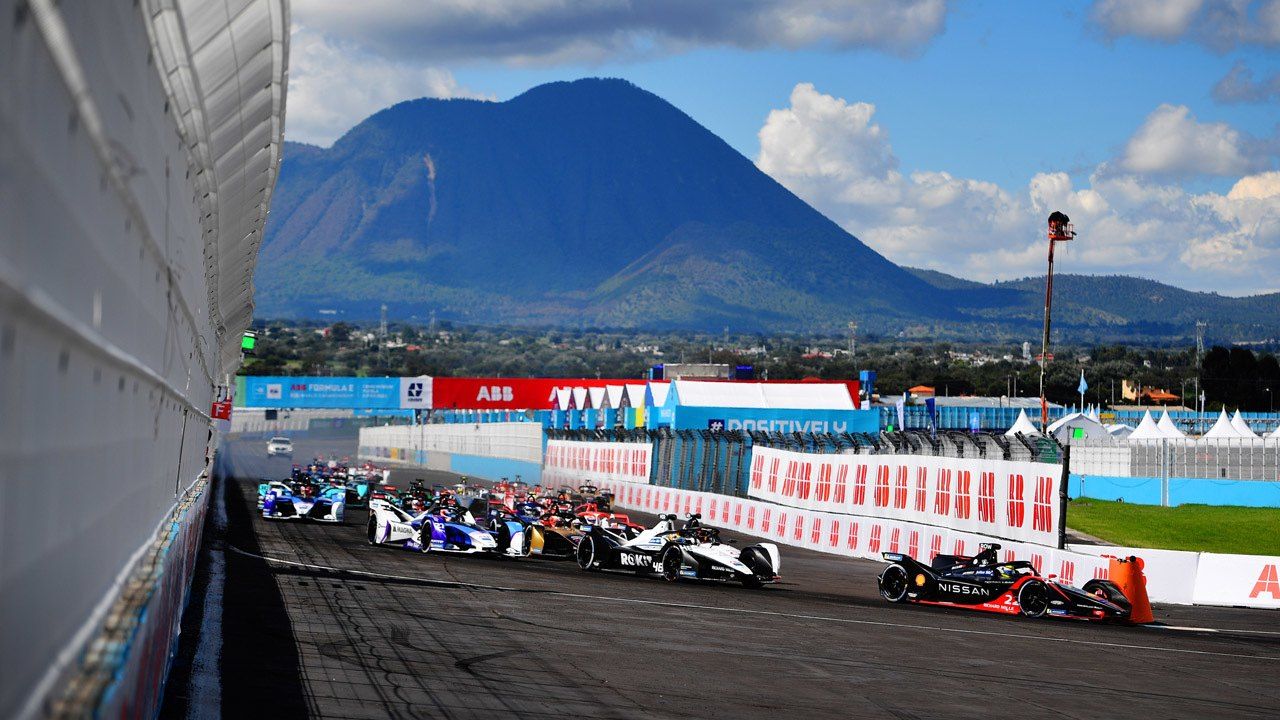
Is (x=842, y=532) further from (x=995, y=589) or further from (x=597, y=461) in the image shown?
(x=597, y=461)

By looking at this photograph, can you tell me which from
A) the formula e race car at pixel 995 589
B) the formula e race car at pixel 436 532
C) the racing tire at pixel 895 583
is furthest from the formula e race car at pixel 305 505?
the racing tire at pixel 895 583

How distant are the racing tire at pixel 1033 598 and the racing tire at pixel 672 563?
5.28m

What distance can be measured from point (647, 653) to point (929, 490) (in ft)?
57.1

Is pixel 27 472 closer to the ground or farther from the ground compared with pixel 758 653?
farther from the ground

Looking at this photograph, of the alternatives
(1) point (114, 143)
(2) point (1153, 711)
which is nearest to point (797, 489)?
(2) point (1153, 711)

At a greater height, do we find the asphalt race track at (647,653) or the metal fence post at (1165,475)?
the metal fence post at (1165,475)

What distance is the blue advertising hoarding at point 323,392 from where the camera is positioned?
75438 mm

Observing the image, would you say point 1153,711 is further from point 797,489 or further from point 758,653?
point 797,489

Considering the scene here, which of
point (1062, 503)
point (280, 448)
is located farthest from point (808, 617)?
point (280, 448)

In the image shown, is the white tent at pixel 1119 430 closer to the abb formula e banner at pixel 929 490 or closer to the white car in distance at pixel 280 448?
the abb formula e banner at pixel 929 490

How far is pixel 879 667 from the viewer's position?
1214 centimetres

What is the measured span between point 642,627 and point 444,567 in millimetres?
7869

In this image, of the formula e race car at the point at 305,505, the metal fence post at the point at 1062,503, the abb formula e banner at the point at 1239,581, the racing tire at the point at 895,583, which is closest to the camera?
the racing tire at the point at 895,583

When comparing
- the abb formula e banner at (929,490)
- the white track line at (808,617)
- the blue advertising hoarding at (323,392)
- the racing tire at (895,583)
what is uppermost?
the blue advertising hoarding at (323,392)
